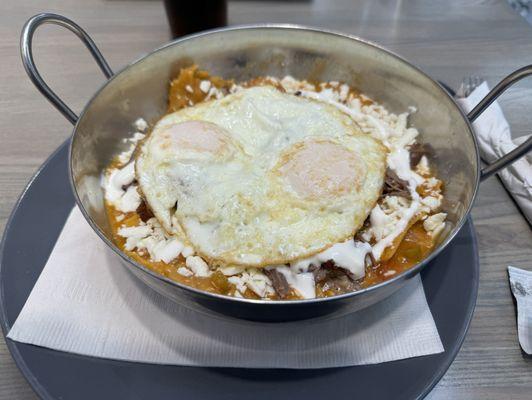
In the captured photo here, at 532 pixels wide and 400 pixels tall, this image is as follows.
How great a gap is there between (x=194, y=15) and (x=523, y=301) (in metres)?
1.90

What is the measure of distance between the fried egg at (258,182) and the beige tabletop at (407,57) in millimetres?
492

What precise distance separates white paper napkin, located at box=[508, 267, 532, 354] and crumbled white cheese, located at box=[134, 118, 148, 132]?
1.38 m

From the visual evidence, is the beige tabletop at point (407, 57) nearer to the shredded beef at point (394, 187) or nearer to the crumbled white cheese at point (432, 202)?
the crumbled white cheese at point (432, 202)

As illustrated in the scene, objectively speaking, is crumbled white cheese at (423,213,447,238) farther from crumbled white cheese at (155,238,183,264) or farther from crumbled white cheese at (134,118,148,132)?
crumbled white cheese at (134,118,148,132)

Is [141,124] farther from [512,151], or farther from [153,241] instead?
[512,151]

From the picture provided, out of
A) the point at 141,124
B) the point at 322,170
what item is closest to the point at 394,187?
the point at 322,170

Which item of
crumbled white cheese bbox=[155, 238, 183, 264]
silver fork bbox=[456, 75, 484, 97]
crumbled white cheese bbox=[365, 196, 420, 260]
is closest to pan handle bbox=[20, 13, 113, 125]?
crumbled white cheese bbox=[155, 238, 183, 264]

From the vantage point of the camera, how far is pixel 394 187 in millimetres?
1362

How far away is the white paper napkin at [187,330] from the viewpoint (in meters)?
1.08

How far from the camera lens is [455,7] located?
8.71 feet

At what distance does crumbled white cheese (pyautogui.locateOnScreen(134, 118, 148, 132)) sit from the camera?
63.5 inches

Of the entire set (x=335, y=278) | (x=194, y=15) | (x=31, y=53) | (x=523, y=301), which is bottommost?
(x=523, y=301)

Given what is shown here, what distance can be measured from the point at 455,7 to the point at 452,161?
1763mm

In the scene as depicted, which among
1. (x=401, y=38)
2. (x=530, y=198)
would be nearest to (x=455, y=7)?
(x=401, y=38)
